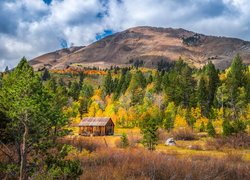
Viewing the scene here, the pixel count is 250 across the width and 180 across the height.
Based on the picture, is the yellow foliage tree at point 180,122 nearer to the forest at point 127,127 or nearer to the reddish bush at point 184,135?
the forest at point 127,127

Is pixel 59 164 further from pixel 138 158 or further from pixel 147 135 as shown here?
pixel 147 135

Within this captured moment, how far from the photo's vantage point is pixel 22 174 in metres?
9.97

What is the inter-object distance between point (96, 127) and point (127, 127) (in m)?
14.0

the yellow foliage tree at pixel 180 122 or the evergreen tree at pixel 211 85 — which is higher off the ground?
the evergreen tree at pixel 211 85

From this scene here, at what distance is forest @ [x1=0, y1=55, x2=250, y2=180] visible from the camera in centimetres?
1073

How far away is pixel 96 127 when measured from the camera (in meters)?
74.9

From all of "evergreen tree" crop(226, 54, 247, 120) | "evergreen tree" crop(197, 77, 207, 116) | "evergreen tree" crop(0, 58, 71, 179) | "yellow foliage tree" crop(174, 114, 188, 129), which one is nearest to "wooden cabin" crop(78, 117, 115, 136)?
"yellow foliage tree" crop(174, 114, 188, 129)

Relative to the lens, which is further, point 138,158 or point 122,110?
point 122,110

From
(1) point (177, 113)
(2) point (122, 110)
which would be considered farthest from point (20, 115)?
(2) point (122, 110)

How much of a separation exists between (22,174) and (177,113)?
70641 millimetres

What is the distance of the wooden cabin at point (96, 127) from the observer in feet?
240

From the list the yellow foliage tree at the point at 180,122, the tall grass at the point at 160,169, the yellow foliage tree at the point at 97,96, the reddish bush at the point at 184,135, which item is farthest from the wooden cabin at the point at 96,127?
the tall grass at the point at 160,169

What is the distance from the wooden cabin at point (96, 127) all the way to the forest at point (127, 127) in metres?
4.23

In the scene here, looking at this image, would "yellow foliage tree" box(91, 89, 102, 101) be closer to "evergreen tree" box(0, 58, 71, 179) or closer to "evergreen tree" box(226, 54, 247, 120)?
"evergreen tree" box(226, 54, 247, 120)
